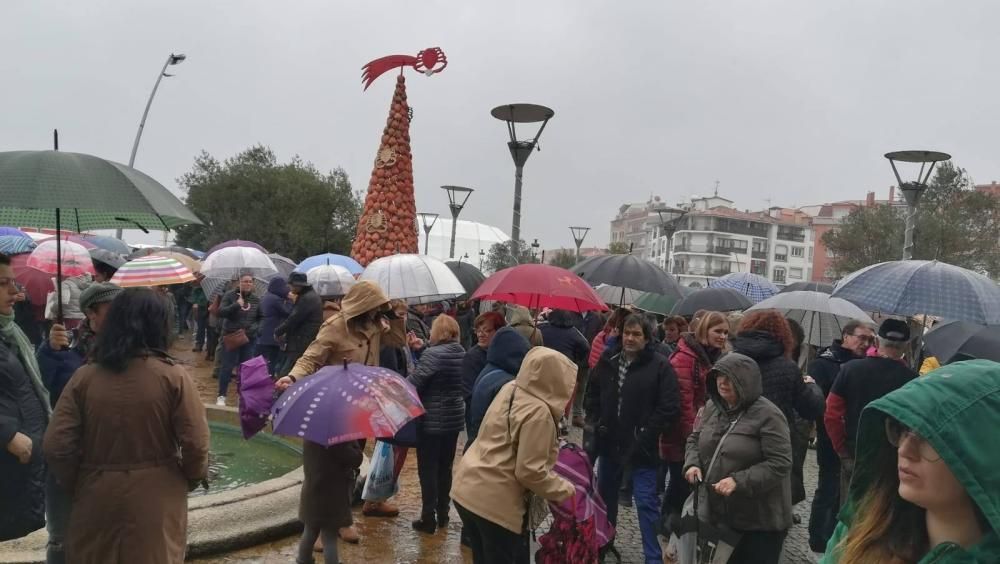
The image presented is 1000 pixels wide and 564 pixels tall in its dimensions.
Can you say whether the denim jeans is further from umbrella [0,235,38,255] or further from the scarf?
umbrella [0,235,38,255]

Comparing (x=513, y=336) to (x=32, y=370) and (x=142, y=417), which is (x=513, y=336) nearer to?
(x=142, y=417)

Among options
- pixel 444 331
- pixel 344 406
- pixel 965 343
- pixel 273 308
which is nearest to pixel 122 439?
pixel 344 406

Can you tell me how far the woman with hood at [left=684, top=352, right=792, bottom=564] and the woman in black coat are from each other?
6.78 feet

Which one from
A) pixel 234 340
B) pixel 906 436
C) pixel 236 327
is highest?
pixel 906 436

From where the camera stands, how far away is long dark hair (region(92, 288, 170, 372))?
2.89 metres

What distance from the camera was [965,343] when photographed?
19.8 feet

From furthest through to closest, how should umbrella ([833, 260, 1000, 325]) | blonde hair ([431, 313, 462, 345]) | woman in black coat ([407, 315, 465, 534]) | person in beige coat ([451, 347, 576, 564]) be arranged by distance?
blonde hair ([431, 313, 462, 345]), woman in black coat ([407, 315, 465, 534]), umbrella ([833, 260, 1000, 325]), person in beige coat ([451, 347, 576, 564])

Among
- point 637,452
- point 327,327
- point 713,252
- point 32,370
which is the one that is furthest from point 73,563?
point 713,252

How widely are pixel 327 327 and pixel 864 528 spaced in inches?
143

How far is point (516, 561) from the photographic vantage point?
3762 mm

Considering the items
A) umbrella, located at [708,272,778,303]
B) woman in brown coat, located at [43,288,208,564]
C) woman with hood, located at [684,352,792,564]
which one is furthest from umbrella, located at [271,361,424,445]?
umbrella, located at [708,272,778,303]

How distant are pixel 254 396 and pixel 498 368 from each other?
159 centimetres

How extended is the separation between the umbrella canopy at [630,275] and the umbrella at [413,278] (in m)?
1.40

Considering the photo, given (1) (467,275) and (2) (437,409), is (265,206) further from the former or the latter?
(2) (437,409)
